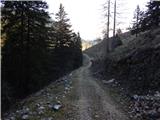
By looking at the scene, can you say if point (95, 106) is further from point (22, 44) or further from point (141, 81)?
point (22, 44)

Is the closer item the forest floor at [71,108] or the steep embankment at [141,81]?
the forest floor at [71,108]

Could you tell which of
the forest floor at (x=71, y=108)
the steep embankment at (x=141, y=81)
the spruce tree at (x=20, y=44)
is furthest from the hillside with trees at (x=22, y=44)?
the steep embankment at (x=141, y=81)

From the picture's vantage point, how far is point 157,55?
18.9 metres

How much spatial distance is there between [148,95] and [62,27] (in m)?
32.7

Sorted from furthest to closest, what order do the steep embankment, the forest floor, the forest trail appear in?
the steep embankment, the forest trail, the forest floor

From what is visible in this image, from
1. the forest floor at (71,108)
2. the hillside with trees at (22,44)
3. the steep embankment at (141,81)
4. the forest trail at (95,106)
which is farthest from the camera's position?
the hillside with trees at (22,44)

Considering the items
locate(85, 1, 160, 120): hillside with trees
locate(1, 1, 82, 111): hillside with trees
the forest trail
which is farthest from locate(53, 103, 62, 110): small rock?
locate(1, 1, 82, 111): hillside with trees

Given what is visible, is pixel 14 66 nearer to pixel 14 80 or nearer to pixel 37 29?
pixel 14 80

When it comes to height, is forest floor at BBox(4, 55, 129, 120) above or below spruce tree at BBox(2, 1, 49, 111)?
below

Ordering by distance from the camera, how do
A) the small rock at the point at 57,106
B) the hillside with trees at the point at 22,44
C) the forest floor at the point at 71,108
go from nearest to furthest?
the forest floor at the point at 71,108, the small rock at the point at 57,106, the hillside with trees at the point at 22,44

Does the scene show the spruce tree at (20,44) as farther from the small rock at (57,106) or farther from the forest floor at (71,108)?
the small rock at (57,106)

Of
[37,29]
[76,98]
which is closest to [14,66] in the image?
[37,29]

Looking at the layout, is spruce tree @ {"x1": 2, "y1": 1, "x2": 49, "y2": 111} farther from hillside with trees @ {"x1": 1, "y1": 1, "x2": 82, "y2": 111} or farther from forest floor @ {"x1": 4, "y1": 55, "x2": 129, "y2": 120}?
forest floor @ {"x1": 4, "y1": 55, "x2": 129, "y2": 120}

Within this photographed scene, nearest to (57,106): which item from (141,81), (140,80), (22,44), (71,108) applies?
(71,108)
